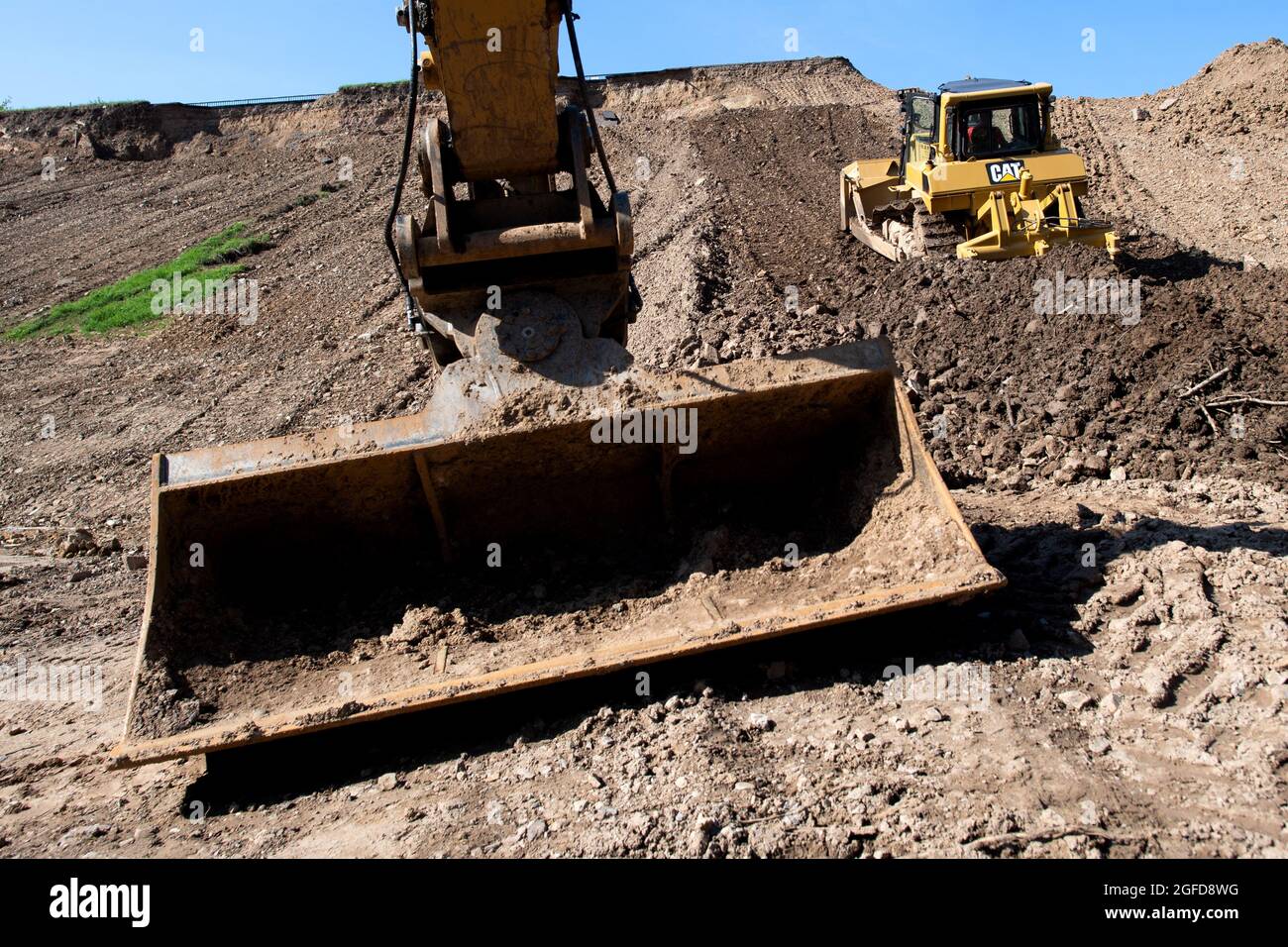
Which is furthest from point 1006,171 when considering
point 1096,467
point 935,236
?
point 1096,467

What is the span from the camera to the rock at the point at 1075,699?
143 inches

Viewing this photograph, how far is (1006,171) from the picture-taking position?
1103 cm

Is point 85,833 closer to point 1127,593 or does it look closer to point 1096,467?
A: point 1127,593

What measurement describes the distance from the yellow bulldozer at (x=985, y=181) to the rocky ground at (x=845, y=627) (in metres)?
0.67

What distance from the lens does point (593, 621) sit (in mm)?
4320

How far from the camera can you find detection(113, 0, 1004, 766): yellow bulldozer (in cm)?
395

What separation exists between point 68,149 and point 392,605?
88.0ft

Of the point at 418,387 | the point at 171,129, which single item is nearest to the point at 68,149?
the point at 171,129

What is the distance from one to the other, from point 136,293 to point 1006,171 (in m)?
12.5

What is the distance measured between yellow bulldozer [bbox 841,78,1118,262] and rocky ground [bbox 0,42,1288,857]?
674mm

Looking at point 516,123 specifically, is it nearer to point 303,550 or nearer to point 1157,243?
point 303,550

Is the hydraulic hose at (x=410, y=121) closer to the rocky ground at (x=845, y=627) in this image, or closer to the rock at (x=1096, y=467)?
the rocky ground at (x=845, y=627)

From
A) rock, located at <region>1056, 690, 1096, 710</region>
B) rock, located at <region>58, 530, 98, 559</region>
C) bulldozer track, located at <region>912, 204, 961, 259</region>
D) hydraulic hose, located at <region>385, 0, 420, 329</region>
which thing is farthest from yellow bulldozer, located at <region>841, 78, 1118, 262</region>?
rock, located at <region>58, 530, 98, 559</region>

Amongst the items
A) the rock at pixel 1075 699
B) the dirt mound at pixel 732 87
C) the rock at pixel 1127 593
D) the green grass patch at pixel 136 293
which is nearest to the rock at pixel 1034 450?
the rock at pixel 1127 593
